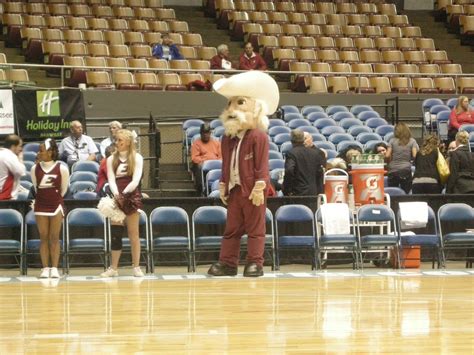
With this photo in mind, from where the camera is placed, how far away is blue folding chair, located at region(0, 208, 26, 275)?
39.9 feet

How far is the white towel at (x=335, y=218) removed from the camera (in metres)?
12.5

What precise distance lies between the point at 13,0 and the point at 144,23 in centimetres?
274

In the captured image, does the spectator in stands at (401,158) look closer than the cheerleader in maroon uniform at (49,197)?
No

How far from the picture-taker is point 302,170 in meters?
13.3

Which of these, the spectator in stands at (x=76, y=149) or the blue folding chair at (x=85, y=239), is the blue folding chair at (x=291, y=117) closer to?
the spectator in stands at (x=76, y=149)

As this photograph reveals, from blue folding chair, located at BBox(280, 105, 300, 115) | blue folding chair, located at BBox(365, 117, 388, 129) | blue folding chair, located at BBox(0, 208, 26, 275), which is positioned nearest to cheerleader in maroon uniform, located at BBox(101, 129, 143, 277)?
blue folding chair, located at BBox(0, 208, 26, 275)

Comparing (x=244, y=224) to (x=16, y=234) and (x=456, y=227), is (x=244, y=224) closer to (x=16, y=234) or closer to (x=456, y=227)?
(x=16, y=234)

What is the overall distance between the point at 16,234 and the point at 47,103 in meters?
3.57

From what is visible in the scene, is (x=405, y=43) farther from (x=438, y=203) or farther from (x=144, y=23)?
(x=438, y=203)

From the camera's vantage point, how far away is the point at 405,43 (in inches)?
905

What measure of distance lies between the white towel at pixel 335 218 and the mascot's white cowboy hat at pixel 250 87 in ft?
12.0

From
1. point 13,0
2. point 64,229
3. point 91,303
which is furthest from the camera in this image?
point 13,0

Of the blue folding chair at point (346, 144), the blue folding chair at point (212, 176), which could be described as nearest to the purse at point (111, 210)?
the blue folding chair at point (212, 176)

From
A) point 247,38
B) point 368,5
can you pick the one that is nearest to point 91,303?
point 247,38
